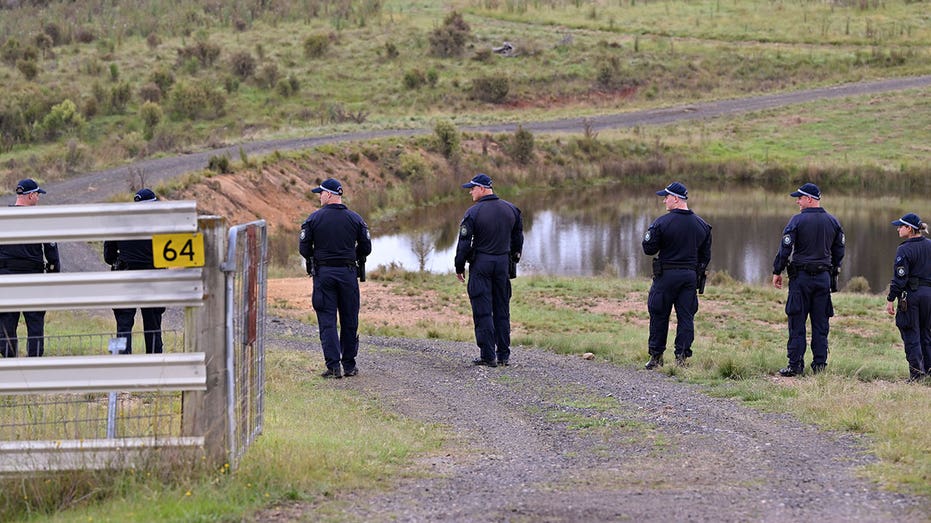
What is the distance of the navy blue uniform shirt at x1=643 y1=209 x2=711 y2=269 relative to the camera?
12.9m

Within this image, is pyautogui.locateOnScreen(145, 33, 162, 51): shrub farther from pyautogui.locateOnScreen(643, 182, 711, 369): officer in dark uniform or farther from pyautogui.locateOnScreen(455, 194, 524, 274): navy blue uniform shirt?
pyautogui.locateOnScreen(643, 182, 711, 369): officer in dark uniform

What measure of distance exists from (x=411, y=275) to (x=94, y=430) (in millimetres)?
16452

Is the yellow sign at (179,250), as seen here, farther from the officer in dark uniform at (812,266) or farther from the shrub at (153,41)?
the shrub at (153,41)

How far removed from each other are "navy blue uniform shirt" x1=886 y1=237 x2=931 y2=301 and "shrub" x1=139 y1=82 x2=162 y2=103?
39839 mm

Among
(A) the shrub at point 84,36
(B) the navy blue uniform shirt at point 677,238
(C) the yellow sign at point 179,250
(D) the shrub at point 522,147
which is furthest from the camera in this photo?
(A) the shrub at point 84,36

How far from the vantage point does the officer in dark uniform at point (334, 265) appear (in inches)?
481

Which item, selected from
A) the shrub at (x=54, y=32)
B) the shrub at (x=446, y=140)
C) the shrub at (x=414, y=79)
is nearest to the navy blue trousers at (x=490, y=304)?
the shrub at (x=446, y=140)

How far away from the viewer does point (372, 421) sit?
9.66 metres

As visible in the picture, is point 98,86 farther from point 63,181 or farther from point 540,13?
point 540,13

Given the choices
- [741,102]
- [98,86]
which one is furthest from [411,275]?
[741,102]

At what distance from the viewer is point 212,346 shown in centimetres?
671

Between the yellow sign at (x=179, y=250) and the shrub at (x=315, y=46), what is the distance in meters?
51.5

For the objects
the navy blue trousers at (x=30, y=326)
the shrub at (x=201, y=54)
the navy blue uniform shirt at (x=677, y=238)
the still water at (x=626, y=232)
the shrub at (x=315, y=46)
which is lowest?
the still water at (x=626, y=232)

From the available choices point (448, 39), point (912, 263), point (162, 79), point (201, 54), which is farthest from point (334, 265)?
point (448, 39)
